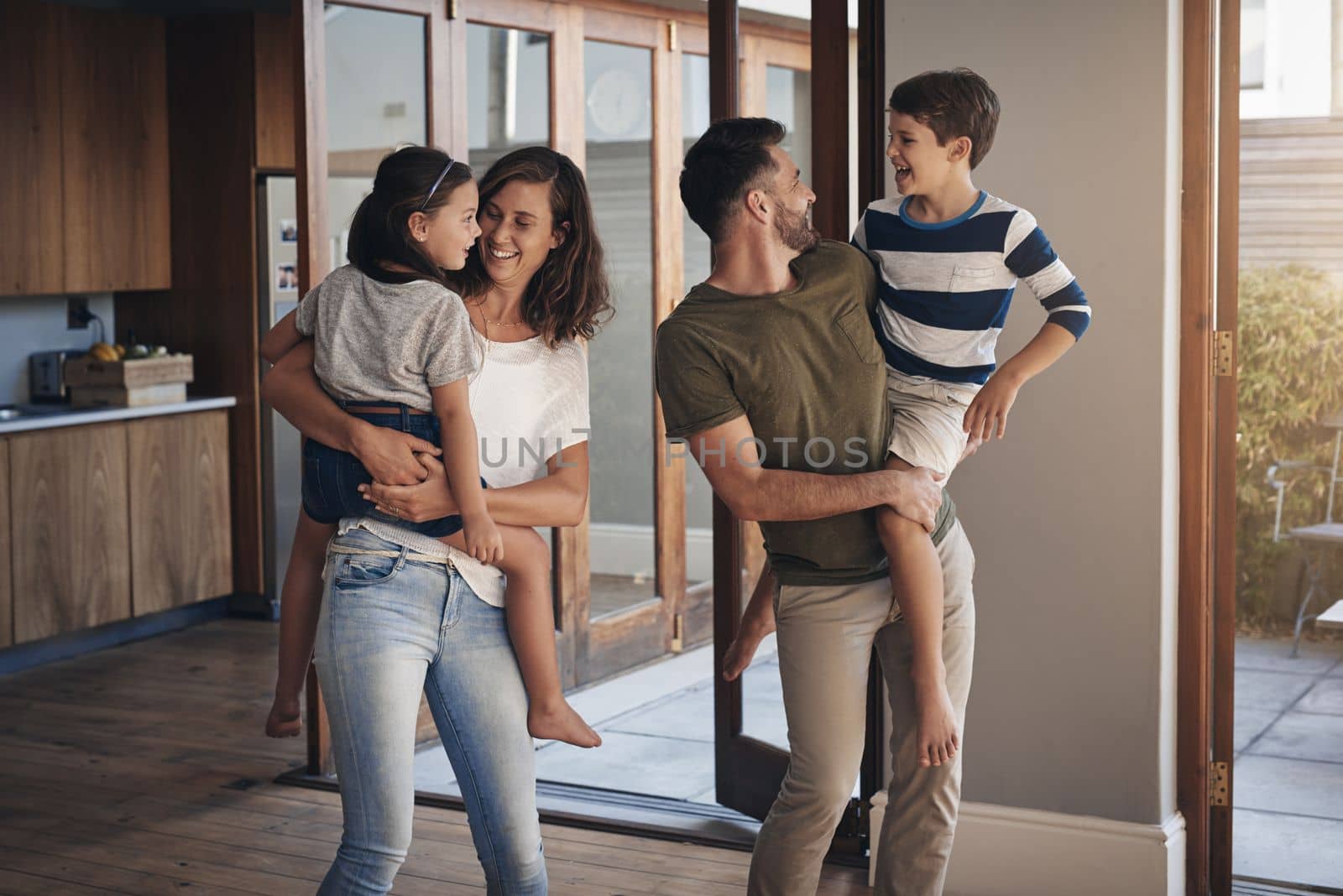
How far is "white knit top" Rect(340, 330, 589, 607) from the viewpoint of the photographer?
2217mm

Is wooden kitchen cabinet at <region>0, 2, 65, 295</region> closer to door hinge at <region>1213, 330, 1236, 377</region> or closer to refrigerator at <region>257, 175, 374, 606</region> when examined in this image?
refrigerator at <region>257, 175, 374, 606</region>

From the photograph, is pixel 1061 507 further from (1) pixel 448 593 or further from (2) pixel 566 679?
(2) pixel 566 679

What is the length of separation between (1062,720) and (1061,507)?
459mm

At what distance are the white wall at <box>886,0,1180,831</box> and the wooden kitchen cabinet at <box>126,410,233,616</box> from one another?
379cm

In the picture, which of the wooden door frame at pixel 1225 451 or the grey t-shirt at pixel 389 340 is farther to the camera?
the wooden door frame at pixel 1225 451

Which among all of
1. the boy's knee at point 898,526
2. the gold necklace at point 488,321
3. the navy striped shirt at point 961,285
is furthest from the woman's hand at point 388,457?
the navy striped shirt at point 961,285

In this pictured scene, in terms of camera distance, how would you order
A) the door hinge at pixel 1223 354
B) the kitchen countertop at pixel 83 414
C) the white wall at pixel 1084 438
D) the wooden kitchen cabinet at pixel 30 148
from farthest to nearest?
the wooden kitchen cabinet at pixel 30 148
the kitchen countertop at pixel 83 414
the door hinge at pixel 1223 354
the white wall at pixel 1084 438

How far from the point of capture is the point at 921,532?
220 cm

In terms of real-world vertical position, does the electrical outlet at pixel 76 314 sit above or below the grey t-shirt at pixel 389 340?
above

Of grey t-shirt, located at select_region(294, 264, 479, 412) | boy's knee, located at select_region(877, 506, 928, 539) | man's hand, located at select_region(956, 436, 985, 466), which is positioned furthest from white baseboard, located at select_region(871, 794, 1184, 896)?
grey t-shirt, located at select_region(294, 264, 479, 412)

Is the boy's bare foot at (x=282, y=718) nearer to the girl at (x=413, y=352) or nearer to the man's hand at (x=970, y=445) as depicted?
the girl at (x=413, y=352)

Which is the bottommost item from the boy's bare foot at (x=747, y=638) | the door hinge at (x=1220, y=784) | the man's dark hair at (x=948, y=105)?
the door hinge at (x=1220, y=784)

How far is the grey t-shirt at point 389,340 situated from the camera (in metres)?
2.09

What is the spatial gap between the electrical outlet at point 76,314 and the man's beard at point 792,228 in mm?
4783
